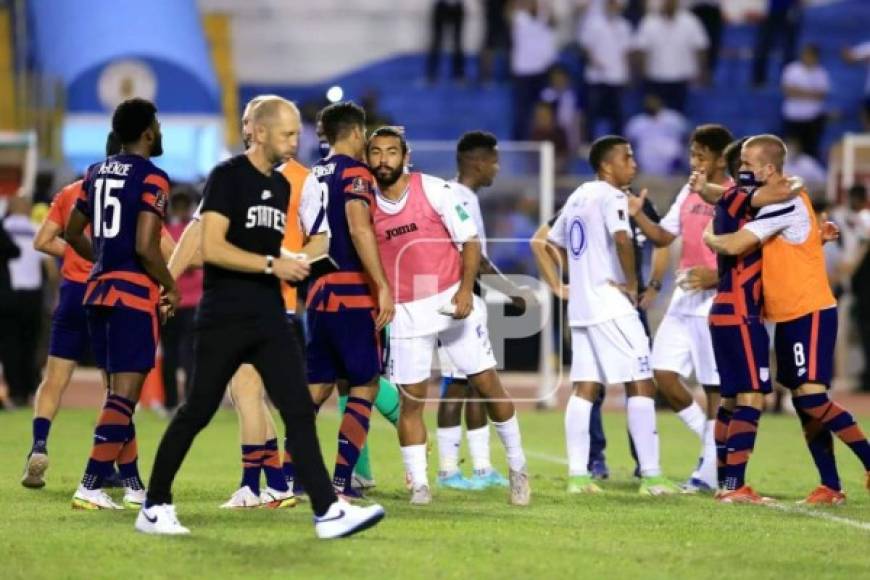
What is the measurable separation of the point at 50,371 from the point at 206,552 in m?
3.77

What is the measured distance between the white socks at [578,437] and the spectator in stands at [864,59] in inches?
644

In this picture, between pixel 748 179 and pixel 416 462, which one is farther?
pixel 748 179

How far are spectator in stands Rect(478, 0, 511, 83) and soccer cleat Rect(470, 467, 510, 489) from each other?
1812 centimetres

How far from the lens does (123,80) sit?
25688mm

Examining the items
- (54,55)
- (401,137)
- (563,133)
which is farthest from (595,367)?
(54,55)

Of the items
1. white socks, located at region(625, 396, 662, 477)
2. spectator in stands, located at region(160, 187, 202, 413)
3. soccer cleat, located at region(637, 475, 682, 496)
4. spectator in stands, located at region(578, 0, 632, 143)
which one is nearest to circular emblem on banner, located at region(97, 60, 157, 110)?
spectator in stands, located at region(578, 0, 632, 143)

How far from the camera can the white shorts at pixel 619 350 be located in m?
11.4

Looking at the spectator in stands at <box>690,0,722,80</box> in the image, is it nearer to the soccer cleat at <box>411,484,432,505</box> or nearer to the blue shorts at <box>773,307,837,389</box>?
the blue shorts at <box>773,307,837,389</box>

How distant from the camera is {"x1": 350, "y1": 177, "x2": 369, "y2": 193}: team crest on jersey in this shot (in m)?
9.80

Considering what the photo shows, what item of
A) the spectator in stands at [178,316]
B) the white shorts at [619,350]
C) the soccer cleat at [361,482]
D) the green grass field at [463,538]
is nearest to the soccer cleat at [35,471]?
the green grass field at [463,538]

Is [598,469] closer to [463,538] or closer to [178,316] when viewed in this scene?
[463,538]

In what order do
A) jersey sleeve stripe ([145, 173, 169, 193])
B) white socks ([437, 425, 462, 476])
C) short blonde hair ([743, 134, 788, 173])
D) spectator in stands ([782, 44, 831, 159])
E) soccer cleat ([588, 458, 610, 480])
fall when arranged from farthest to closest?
spectator in stands ([782, 44, 831, 159]), soccer cleat ([588, 458, 610, 480]), white socks ([437, 425, 462, 476]), short blonde hair ([743, 134, 788, 173]), jersey sleeve stripe ([145, 173, 169, 193])


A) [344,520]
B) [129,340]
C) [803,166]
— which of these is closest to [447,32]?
[803,166]

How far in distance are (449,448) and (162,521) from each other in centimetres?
357
